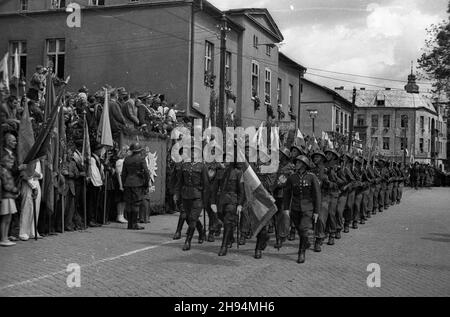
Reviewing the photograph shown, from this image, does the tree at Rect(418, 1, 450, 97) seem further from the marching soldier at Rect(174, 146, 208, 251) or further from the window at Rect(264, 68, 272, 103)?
the marching soldier at Rect(174, 146, 208, 251)

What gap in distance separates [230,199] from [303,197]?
1.28m

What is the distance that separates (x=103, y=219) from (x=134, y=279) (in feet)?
21.1

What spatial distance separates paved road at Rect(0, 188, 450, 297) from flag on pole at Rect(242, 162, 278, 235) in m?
0.64

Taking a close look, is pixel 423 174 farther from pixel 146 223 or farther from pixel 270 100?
pixel 146 223

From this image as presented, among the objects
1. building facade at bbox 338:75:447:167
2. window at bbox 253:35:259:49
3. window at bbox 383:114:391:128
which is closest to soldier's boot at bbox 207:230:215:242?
window at bbox 253:35:259:49

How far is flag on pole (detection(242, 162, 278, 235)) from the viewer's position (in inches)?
386

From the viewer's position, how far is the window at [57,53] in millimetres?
25562

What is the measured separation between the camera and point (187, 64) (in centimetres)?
2423

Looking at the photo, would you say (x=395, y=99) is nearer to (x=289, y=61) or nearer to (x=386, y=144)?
(x=386, y=144)

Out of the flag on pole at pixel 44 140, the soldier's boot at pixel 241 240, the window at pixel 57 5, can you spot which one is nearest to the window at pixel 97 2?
the window at pixel 57 5

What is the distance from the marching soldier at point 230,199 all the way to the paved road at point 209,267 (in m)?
0.39

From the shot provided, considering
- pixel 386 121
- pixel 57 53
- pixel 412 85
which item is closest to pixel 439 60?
pixel 412 85

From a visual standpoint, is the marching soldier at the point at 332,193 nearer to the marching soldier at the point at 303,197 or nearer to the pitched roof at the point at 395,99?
the marching soldier at the point at 303,197

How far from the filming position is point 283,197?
10.5 meters
